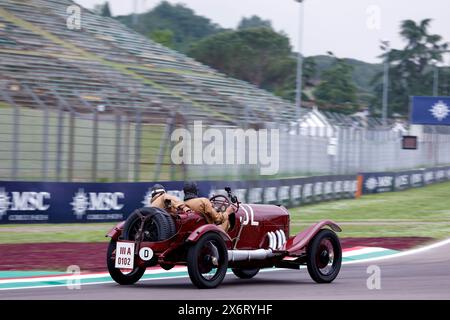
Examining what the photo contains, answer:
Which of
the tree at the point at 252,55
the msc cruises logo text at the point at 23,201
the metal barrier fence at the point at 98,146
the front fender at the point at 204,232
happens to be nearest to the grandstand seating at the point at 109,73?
the metal barrier fence at the point at 98,146

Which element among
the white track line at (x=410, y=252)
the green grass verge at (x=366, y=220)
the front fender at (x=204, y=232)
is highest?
the front fender at (x=204, y=232)

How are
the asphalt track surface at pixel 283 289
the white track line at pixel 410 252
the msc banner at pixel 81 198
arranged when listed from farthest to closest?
1. the msc banner at pixel 81 198
2. the white track line at pixel 410 252
3. the asphalt track surface at pixel 283 289

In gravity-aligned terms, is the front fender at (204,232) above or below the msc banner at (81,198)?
above

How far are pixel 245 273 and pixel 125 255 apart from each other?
2184 mm

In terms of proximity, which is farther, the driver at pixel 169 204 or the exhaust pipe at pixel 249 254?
the exhaust pipe at pixel 249 254

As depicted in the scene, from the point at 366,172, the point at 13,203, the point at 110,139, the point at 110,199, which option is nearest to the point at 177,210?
the point at 13,203

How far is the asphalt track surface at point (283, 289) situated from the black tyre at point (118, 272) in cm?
9

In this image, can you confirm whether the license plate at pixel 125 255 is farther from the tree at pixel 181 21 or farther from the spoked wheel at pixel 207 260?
the tree at pixel 181 21

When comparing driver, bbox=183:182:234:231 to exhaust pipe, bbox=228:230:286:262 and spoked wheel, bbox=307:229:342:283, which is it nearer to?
exhaust pipe, bbox=228:230:286:262

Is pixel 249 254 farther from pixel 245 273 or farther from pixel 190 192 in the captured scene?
pixel 190 192

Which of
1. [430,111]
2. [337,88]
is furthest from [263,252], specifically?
[337,88]

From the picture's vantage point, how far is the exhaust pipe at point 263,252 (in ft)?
34.4
